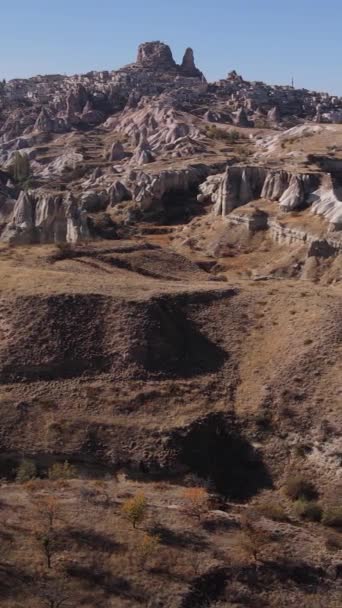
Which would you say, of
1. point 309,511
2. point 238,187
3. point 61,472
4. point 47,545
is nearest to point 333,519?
point 309,511

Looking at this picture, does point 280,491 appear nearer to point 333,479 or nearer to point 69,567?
point 333,479

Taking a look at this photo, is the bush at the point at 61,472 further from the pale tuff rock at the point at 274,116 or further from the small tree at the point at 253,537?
the pale tuff rock at the point at 274,116

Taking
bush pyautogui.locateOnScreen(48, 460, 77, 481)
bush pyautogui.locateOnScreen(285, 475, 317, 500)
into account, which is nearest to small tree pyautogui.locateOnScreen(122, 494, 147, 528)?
bush pyautogui.locateOnScreen(48, 460, 77, 481)

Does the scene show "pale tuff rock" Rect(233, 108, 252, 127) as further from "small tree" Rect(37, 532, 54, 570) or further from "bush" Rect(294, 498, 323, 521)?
"small tree" Rect(37, 532, 54, 570)

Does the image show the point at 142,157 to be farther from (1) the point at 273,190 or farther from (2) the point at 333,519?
(2) the point at 333,519

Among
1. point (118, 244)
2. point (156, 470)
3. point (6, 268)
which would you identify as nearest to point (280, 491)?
point (156, 470)

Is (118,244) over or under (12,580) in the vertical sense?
over
